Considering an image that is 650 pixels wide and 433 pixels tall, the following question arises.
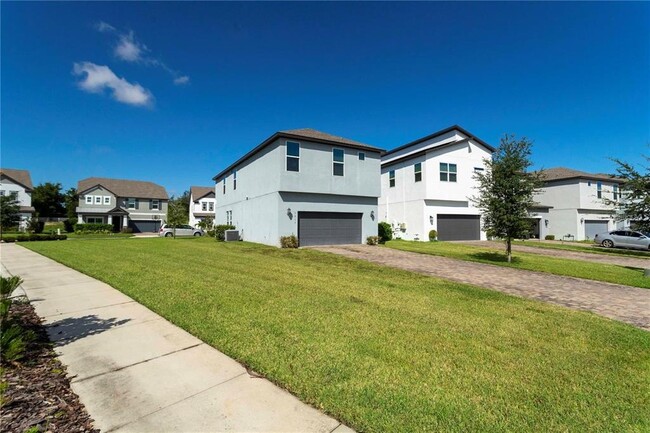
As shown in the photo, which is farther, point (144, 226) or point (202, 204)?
point (202, 204)

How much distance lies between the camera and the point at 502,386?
10.2 feet

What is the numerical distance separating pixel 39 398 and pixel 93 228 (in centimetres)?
4461

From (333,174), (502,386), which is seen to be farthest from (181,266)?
(333,174)

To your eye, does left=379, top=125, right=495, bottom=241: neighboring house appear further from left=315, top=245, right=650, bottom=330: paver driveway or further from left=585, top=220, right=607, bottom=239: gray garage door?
left=585, top=220, right=607, bottom=239: gray garage door

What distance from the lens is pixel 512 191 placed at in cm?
1309

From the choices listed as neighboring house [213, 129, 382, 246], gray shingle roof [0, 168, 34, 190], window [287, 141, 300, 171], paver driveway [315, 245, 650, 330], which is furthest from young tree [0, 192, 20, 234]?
paver driveway [315, 245, 650, 330]

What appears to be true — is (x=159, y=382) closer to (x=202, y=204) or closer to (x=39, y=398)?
(x=39, y=398)

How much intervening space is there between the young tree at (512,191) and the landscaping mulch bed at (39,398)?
14.5m

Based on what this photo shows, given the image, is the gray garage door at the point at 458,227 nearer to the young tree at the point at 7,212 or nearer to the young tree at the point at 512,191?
the young tree at the point at 512,191

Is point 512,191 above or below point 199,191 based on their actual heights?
below

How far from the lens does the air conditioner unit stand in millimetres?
21517

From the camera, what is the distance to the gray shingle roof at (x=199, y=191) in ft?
174

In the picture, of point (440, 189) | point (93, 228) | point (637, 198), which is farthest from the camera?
point (93, 228)

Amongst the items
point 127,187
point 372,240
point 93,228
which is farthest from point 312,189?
point 127,187
